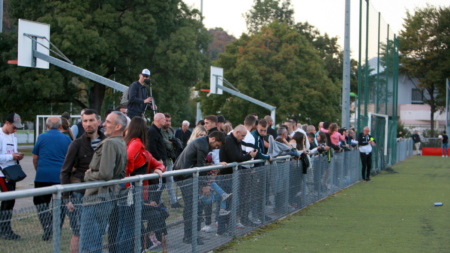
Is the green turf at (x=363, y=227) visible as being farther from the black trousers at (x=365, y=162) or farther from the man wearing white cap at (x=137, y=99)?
the black trousers at (x=365, y=162)

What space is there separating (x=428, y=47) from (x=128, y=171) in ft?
172

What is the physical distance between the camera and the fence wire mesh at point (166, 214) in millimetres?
3428

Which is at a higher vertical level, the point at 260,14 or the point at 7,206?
the point at 260,14

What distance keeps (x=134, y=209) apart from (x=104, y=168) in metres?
0.66

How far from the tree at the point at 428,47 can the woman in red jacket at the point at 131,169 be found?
5004cm

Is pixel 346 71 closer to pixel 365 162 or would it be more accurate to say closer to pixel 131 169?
pixel 365 162

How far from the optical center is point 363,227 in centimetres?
848

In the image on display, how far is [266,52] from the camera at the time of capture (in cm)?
4019

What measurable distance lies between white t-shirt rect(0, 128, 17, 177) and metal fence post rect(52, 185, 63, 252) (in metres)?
3.79

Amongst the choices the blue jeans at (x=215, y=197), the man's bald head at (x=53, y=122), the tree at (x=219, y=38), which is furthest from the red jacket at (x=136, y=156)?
the tree at (x=219, y=38)

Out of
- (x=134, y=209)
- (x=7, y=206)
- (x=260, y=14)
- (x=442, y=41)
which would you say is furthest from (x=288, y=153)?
(x=260, y=14)

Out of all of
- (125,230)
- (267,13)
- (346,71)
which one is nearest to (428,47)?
(267,13)

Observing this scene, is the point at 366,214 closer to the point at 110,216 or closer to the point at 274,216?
the point at 274,216

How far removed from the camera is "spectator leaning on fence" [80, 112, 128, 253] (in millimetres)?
3879
